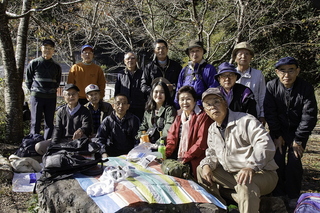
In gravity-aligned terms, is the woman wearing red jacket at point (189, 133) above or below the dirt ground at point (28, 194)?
above

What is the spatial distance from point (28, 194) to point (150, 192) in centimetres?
219

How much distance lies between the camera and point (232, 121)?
11.2 feet

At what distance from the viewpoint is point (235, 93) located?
4.05m

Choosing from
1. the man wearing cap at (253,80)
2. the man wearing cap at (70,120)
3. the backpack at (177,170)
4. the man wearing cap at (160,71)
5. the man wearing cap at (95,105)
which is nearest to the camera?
the backpack at (177,170)

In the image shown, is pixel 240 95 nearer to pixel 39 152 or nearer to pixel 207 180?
pixel 207 180

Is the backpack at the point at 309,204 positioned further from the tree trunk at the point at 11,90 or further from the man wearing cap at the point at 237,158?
the tree trunk at the point at 11,90

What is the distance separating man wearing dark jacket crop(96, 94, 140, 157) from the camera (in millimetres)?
4945

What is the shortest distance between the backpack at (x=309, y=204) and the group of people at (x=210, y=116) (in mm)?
365

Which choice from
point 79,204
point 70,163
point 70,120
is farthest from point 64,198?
point 70,120

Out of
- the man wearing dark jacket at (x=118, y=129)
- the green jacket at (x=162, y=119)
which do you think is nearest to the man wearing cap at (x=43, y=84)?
the man wearing dark jacket at (x=118, y=129)

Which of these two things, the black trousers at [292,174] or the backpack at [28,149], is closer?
the black trousers at [292,174]

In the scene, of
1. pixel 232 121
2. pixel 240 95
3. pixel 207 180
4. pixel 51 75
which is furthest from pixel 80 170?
pixel 51 75

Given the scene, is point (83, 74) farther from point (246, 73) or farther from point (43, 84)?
point (246, 73)

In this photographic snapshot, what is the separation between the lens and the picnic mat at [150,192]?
3.00 m
